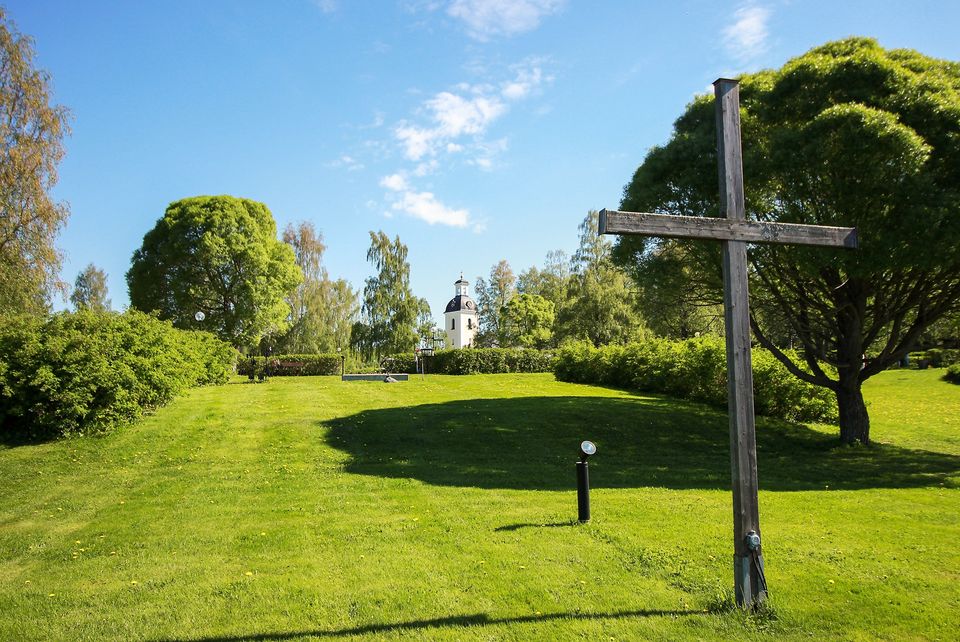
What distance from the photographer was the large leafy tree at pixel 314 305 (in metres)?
43.7

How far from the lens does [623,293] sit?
1676 inches

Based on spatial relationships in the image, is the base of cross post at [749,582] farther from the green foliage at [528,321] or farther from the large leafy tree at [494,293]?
the large leafy tree at [494,293]

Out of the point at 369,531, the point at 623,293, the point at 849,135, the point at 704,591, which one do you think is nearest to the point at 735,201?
the point at 704,591

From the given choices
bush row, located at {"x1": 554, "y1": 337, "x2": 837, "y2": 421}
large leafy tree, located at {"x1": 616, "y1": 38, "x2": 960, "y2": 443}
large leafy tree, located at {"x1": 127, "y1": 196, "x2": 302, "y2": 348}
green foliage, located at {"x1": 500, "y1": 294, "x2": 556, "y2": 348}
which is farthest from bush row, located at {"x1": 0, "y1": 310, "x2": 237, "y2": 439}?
green foliage, located at {"x1": 500, "y1": 294, "x2": 556, "y2": 348}

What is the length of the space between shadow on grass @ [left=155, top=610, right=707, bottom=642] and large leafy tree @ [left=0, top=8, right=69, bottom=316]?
17326mm

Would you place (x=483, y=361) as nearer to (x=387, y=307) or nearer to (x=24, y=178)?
(x=387, y=307)

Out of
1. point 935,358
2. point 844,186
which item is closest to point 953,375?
point 935,358

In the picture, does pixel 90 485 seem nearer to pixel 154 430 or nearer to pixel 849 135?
pixel 154 430

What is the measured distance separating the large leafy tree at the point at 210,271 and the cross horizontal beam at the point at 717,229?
29.5 m

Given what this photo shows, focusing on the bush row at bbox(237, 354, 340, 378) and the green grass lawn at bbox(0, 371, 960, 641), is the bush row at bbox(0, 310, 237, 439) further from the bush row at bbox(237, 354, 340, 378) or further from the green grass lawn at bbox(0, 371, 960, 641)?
the bush row at bbox(237, 354, 340, 378)

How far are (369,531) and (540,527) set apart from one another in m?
2.07

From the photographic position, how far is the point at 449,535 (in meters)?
6.99

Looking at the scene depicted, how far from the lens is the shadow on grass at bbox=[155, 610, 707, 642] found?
4.54 meters

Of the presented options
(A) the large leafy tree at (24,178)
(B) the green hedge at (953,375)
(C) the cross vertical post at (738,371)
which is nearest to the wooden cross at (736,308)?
(C) the cross vertical post at (738,371)
